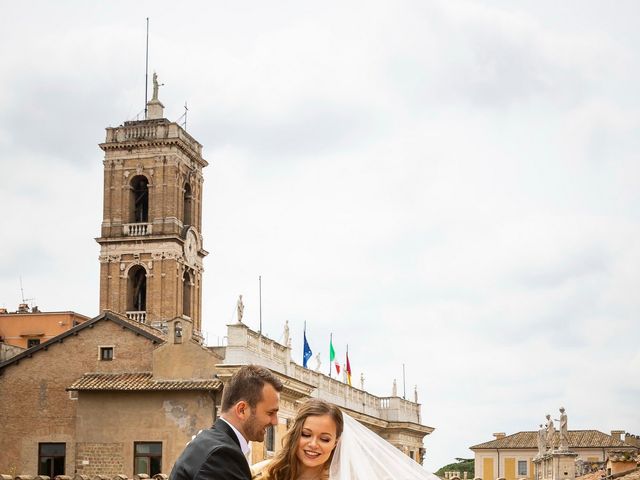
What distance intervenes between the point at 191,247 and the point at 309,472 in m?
58.2

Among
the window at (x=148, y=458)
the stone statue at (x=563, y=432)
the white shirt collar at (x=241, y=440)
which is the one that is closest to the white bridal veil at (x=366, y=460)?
the white shirt collar at (x=241, y=440)

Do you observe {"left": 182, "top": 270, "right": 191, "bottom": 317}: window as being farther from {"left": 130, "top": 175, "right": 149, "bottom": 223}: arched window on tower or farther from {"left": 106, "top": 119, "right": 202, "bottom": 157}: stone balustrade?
{"left": 106, "top": 119, "right": 202, "bottom": 157}: stone balustrade

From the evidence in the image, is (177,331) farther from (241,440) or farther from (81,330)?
(241,440)

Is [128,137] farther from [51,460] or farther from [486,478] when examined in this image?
[486,478]

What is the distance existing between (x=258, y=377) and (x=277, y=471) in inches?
28.6

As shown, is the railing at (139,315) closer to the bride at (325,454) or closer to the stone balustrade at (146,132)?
the stone balustrade at (146,132)

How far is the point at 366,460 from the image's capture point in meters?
5.92

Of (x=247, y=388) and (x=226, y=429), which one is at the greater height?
(x=247, y=388)

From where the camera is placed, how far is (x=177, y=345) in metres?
37.8

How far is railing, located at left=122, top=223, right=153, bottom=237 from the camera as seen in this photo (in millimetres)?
61562

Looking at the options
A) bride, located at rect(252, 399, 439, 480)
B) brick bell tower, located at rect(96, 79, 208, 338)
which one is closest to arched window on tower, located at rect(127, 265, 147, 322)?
brick bell tower, located at rect(96, 79, 208, 338)

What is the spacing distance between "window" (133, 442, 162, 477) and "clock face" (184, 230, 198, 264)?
26033mm

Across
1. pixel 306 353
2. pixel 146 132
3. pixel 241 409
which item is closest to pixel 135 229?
pixel 146 132

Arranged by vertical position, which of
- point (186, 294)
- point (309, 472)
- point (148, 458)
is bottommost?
point (309, 472)
